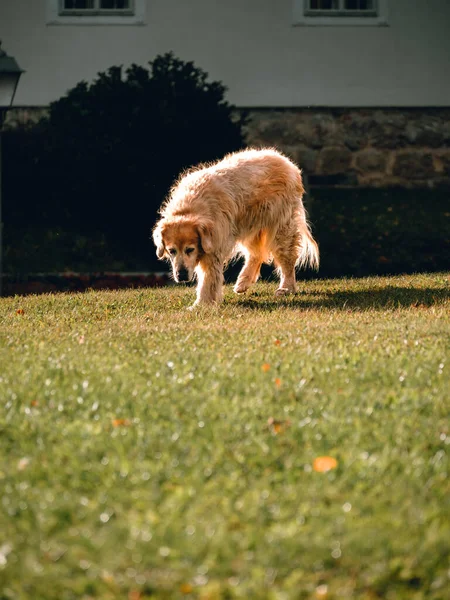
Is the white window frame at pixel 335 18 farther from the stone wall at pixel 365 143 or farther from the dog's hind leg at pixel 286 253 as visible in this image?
the dog's hind leg at pixel 286 253

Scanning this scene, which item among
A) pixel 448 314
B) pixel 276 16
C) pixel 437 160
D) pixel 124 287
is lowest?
pixel 124 287

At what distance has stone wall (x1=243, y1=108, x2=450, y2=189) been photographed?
699 inches

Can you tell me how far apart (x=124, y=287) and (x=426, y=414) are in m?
8.00

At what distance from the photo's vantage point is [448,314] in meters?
7.71

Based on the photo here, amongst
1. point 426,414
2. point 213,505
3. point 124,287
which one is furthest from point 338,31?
point 213,505

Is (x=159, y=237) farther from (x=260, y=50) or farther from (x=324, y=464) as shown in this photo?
(x=260, y=50)

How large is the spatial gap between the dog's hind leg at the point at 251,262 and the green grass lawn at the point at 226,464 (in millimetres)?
3219

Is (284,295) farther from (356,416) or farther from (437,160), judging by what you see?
(437,160)

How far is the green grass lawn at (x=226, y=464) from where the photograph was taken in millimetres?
3018

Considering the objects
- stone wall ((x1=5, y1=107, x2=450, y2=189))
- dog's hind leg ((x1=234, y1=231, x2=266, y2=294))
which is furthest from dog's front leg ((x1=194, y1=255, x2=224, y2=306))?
stone wall ((x1=5, y1=107, x2=450, y2=189))

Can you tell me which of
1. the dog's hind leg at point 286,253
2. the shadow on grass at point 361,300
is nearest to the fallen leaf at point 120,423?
the shadow on grass at point 361,300

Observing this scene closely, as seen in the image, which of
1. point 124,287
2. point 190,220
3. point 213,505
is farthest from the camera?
point 124,287

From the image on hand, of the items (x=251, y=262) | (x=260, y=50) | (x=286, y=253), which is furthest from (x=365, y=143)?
(x=286, y=253)

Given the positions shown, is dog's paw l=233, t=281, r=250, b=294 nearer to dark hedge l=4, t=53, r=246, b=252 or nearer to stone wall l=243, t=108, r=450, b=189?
Result: dark hedge l=4, t=53, r=246, b=252
